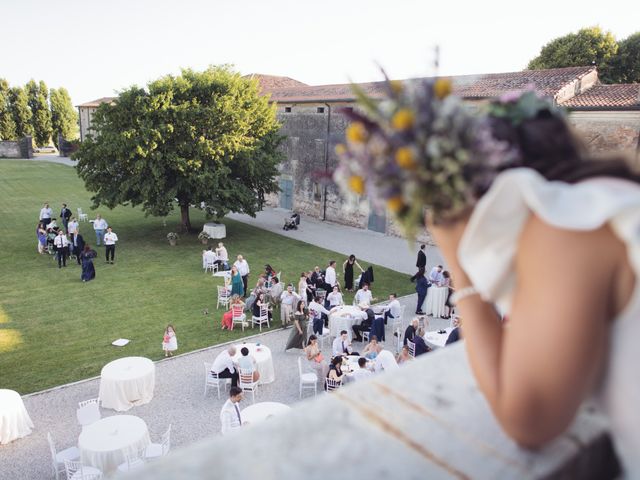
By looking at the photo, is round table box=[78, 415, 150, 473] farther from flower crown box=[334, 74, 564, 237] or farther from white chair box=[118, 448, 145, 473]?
flower crown box=[334, 74, 564, 237]

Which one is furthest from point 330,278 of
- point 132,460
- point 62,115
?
point 62,115

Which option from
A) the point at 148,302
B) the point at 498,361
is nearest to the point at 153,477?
the point at 498,361

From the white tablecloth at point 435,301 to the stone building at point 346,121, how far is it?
3.42 m

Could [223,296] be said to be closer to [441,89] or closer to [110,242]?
[110,242]

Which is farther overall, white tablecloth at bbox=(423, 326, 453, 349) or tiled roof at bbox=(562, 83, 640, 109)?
tiled roof at bbox=(562, 83, 640, 109)

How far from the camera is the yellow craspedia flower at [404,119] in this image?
120cm

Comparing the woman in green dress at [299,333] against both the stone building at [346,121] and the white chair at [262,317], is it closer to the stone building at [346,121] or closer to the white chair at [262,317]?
the white chair at [262,317]

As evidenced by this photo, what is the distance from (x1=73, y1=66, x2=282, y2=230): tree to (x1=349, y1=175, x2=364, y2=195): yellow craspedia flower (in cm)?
2295

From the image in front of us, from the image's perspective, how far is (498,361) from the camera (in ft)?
3.96

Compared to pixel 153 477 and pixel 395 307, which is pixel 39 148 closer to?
pixel 395 307

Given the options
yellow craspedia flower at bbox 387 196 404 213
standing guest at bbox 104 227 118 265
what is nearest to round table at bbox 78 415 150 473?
yellow craspedia flower at bbox 387 196 404 213

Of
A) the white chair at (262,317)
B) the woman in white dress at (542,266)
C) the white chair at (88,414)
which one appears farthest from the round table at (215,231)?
the woman in white dress at (542,266)

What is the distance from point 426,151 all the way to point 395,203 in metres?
0.16

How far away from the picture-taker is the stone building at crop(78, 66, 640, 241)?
19.6m
